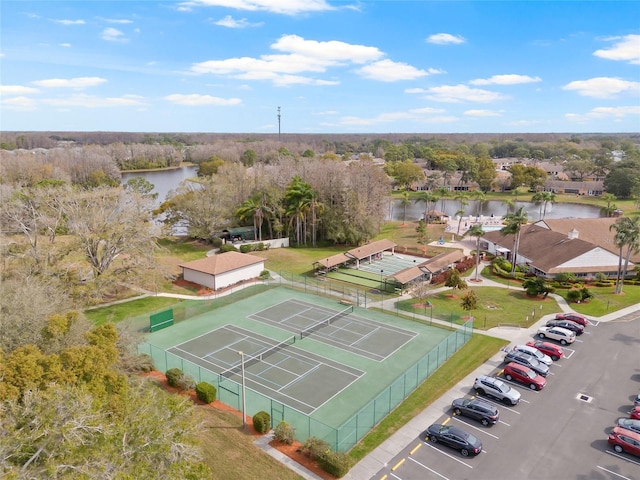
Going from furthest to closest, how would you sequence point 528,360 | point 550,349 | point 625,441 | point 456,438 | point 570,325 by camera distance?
point 570,325
point 550,349
point 528,360
point 456,438
point 625,441

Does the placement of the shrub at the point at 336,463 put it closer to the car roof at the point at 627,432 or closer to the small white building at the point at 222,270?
the car roof at the point at 627,432

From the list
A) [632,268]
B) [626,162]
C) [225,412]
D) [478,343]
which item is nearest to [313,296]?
[478,343]

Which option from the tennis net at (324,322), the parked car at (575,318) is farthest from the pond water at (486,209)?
the parked car at (575,318)

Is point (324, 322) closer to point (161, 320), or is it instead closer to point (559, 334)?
point (161, 320)

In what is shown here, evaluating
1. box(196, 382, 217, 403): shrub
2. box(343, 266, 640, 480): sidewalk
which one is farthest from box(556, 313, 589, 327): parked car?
box(196, 382, 217, 403): shrub

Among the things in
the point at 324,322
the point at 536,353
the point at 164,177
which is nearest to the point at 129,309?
the point at 324,322

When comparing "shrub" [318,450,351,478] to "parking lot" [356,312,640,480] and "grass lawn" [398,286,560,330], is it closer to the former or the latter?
"parking lot" [356,312,640,480]
